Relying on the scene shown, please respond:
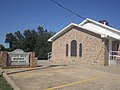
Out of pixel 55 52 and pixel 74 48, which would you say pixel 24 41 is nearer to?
pixel 55 52

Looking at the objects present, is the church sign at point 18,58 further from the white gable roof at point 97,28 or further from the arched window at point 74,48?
the white gable roof at point 97,28

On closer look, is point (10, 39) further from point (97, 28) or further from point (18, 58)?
point (18, 58)

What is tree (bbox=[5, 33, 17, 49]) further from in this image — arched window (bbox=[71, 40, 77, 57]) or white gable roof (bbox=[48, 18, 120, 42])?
arched window (bbox=[71, 40, 77, 57])

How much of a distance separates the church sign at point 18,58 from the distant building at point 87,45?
675 centimetres

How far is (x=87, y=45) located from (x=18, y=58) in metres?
7.47

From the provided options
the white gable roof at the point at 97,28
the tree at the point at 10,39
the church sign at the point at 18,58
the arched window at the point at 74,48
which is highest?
the tree at the point at 10,39

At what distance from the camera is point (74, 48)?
850 inches

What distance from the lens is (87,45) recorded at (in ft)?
66.0

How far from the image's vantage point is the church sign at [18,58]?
602 inches

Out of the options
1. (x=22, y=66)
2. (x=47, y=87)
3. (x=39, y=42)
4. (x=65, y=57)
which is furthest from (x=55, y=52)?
(x=39, y=42)

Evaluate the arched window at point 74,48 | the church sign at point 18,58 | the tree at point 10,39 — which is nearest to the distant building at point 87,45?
the arched window at point 74,48

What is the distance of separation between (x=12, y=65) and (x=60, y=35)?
9.44 meters

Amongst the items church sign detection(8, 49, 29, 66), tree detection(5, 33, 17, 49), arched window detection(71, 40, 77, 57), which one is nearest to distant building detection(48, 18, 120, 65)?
arched window detection(71, 40, 77, 57)

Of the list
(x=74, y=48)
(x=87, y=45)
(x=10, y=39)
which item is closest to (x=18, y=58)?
(x=87, y=45)
